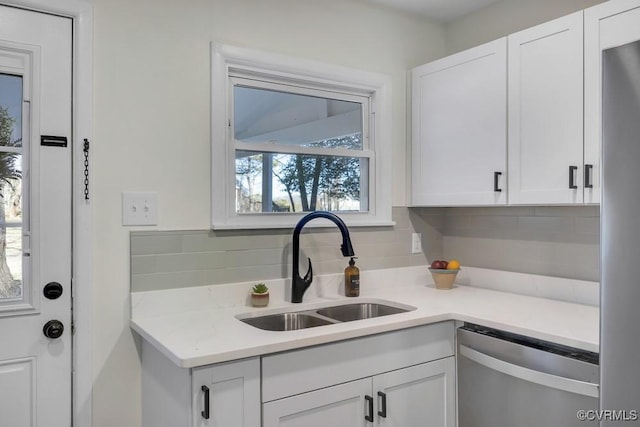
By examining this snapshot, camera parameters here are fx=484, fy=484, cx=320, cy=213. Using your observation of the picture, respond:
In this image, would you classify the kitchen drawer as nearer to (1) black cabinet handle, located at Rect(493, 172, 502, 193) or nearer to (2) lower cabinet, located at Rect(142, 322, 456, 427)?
(2) lower cabinet, located at Rect(142, 322, 456, 427)

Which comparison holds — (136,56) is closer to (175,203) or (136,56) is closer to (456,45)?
(175,203)

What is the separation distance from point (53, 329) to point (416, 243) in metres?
1.81

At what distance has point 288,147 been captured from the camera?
230 centimetres

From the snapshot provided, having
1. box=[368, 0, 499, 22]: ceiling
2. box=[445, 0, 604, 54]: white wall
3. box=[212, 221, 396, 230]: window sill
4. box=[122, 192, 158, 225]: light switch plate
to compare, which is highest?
box=[368, 0, 499, 22]: ceiling

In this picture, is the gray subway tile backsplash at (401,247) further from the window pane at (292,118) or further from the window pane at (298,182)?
the window pane at (292,118)

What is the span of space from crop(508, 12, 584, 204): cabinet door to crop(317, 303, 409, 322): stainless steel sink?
746mm

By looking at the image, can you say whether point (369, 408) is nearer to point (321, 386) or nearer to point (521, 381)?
point (321, 386)

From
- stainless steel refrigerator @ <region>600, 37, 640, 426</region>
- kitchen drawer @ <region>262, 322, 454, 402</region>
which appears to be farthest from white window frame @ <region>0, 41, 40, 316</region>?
stainless steel refrigerator @ <region>600, 37, 640, 426</region>

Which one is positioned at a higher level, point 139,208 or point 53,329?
point 139,208

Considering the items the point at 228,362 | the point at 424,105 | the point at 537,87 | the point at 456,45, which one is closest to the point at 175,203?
the point at 228,362

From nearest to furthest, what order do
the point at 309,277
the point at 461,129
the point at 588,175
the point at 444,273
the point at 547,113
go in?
1. the point at 588,175
2. the point at 547,113
3. the point at 309,277
4. the point at 461,129
5. the point at 444,273

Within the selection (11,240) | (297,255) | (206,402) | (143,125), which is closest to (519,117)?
(297,255)

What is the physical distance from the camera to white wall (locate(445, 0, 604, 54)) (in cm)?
226

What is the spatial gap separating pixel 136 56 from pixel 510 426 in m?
1.97
